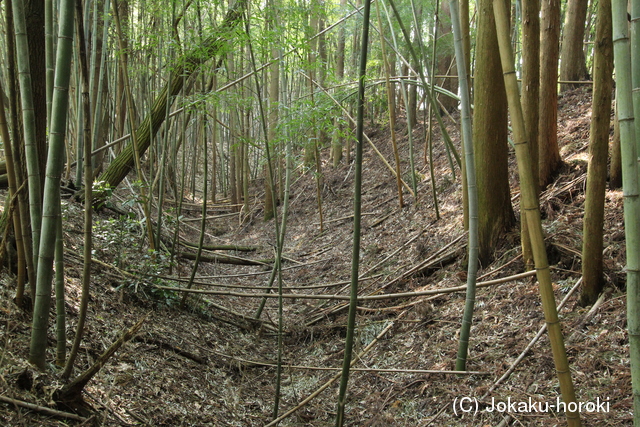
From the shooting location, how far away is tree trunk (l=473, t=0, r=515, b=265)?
383cm

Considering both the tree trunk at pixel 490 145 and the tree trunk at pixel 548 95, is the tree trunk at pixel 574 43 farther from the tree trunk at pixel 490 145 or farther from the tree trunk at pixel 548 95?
the tree trunk at pixel 490 145

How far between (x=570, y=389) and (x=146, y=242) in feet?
16.5

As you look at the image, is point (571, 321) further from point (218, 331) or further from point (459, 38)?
point (218, 331)

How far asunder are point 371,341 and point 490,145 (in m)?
1.96

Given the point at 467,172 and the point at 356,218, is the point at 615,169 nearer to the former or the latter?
the point at 467,172

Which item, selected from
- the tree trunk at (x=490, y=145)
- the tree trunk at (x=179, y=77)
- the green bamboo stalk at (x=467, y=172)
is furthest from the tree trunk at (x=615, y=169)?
the tree trunk at (x=179, y=77)

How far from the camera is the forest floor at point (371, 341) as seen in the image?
2398mm

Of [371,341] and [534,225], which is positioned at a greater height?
[534,225]

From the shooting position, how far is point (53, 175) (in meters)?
1.79

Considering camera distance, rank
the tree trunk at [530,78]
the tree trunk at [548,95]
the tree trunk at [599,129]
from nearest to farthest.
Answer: the tree trunk at [599,129]
the tree trunk at [530,78]
the tree trunk at [548,95]

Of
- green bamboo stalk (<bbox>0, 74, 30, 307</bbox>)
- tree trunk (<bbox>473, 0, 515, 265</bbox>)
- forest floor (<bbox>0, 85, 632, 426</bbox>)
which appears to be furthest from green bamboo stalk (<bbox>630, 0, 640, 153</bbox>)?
tree trunk (<bbox>473, 0, 515, 265</bbox>)

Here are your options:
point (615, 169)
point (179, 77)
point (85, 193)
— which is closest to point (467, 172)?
point (85, 193)

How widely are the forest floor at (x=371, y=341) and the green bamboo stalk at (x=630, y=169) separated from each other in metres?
1.07

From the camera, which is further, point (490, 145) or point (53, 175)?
point (490, 145)
